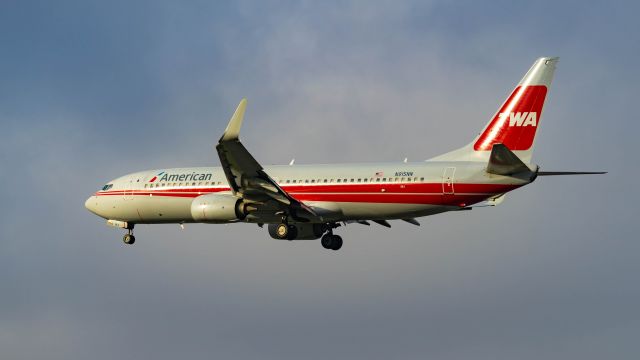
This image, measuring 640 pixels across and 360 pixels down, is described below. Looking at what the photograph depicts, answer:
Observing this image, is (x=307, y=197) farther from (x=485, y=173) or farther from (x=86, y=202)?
(x=86, y=202)

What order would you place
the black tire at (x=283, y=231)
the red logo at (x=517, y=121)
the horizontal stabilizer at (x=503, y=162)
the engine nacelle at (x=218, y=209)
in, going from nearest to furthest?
the horizontal stabilizer at (x=503, y=162)
the red logo at (x=517, y=121)
the engine nacelle at (x=218, y=209)
the black tire at (x=283, y=231)

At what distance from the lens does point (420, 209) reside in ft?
161

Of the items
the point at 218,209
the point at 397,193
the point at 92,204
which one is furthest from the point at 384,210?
the point at 92,204

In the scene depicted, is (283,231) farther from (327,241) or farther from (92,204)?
(92,204)

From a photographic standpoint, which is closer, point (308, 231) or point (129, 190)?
point (308, 231)

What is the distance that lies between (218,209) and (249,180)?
2175mm

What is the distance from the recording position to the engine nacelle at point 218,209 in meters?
50.7

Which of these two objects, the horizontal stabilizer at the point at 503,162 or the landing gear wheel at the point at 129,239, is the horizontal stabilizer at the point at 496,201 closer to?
the horizontal stabilizer at the point at 503,162

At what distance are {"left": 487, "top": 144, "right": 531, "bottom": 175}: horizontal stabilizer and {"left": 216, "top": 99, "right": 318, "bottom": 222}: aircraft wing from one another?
8.25 metres

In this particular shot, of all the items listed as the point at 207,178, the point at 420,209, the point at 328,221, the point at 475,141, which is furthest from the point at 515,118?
the point at 207,178

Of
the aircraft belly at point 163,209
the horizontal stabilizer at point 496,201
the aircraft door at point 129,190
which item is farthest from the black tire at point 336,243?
the aircraft door at point 129,190

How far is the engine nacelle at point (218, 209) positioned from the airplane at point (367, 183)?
0.14 feet

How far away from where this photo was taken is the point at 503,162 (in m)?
46.2

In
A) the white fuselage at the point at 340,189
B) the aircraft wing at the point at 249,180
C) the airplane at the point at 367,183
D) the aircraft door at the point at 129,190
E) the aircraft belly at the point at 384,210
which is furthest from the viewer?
the aircraft door at the point at 129,190
